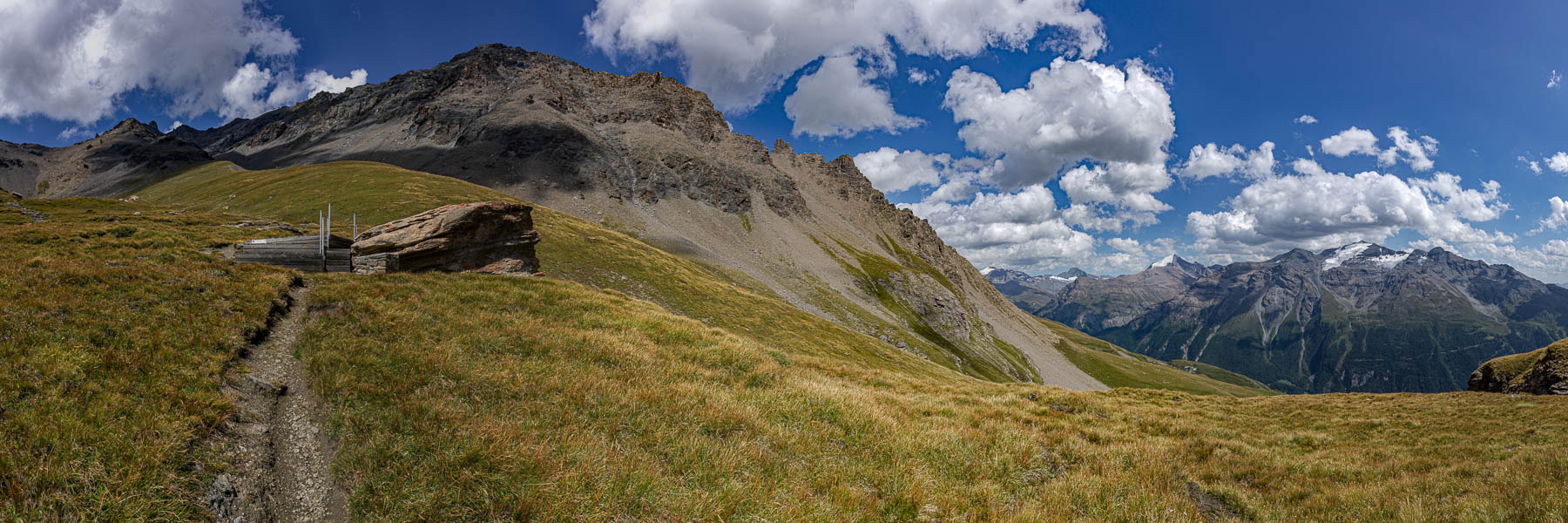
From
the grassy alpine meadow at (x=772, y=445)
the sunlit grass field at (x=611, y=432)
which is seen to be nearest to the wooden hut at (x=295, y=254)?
the sunlit grass field at (x=611, y=432)

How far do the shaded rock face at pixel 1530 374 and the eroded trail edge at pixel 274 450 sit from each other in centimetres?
4423

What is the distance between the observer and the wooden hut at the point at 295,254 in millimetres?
22312

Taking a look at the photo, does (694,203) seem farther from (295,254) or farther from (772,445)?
(772,445)

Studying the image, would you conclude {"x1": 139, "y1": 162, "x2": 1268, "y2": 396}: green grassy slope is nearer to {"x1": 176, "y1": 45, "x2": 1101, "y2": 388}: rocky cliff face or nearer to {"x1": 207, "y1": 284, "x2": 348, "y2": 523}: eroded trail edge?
{"x1": 176, "y1": 45, "x2": 1101, "y2": 388}: rocky cliff face

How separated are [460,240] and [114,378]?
2101 cm

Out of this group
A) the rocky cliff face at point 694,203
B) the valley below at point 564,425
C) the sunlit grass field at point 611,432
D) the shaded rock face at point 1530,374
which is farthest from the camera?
the rocky cliff face at point 694,203

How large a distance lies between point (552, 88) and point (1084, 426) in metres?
223

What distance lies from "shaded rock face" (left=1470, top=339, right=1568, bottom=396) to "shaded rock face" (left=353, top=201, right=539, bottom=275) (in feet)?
168

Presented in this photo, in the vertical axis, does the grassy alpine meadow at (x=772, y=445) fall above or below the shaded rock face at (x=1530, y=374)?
below

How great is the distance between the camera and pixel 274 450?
7961 millimetres

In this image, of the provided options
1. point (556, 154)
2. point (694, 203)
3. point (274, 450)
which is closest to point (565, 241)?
point (274, 450)

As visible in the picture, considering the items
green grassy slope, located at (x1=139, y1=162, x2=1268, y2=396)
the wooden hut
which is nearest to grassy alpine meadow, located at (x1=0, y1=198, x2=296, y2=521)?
the wooden hut

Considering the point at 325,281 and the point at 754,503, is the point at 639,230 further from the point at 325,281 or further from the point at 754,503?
the point at 754,503

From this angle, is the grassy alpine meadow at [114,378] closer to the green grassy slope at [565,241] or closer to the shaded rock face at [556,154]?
the green grassy slope at [565,241]
